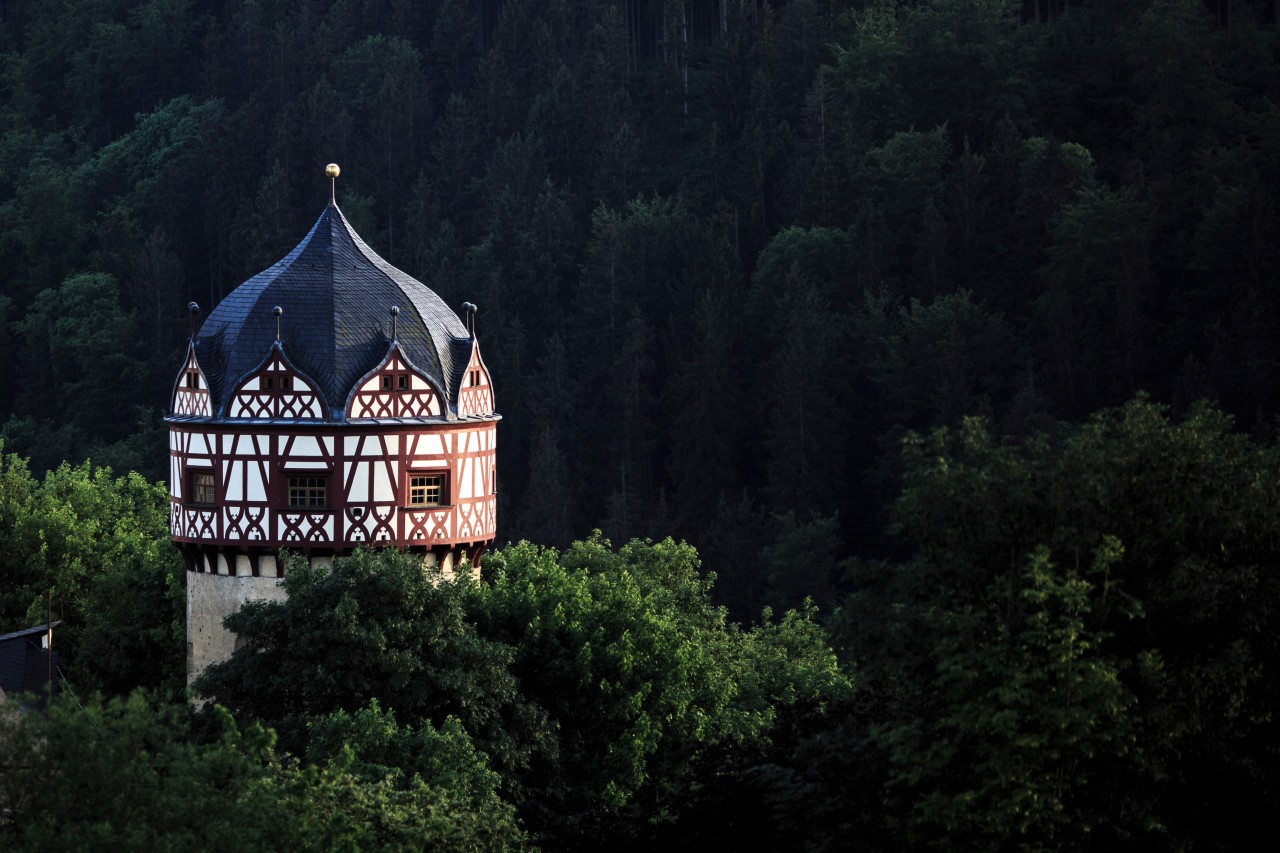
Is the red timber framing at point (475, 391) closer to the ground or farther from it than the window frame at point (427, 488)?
farther from it

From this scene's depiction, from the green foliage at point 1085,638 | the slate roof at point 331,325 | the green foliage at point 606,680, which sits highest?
the slate roof at point 331,325

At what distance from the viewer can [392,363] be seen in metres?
53.1

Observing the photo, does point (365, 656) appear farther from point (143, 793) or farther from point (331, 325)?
point (143, 793)

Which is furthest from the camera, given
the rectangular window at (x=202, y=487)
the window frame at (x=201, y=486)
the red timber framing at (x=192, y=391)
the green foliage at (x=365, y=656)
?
the red timber framing at (x=192, y=391)

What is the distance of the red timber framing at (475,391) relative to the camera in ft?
177

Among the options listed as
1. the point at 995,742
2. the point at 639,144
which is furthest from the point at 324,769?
the point at 639,144

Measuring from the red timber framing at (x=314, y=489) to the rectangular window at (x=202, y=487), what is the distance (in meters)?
0.06

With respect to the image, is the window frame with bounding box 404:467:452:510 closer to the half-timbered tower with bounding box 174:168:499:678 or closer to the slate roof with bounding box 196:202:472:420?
the half-timbered tower with bounding box 174:168:499:678

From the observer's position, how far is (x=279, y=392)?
2087 inches

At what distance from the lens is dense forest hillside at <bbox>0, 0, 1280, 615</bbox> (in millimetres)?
96188

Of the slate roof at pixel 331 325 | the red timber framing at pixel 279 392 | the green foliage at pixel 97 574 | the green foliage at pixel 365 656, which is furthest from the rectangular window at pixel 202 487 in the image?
the green foliage at pixel 97 574

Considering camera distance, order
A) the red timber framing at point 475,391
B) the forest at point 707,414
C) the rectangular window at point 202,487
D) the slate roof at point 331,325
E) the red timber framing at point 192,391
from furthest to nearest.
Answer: the red timber framing at point 475,391, the red timber framing at point 192,391, the rectangular window at point 202,487, the slate roof at point 331,325, the forest at point 707,414

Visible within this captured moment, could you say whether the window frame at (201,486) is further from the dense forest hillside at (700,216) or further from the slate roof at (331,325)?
the dense forest hillside at (700,216)

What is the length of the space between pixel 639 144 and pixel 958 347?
105 feet
